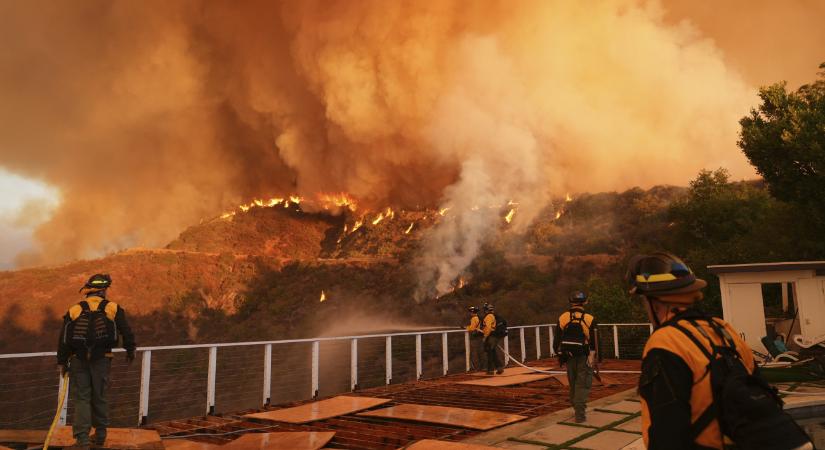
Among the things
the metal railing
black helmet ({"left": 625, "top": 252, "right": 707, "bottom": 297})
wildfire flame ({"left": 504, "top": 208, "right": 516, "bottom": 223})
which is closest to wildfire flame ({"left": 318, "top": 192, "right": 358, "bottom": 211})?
wildfire flame ({"left": 504, "top": 208, "right": 516, "bottom": 223})

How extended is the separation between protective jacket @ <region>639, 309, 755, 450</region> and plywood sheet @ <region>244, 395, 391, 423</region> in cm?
587

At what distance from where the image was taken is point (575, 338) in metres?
6.72

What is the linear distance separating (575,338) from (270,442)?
4.13 metres

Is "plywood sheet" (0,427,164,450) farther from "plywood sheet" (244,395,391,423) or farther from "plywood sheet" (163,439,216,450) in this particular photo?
"plywood sheet" (244,395,391,423)

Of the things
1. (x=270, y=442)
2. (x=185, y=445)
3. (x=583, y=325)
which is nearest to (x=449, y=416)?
(x=583, y=325)

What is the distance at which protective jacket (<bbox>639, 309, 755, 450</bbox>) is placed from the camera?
159 cm

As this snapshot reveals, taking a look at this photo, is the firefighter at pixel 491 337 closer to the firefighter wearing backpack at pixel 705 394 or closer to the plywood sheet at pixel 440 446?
the plywood sheet at pixel 440 446

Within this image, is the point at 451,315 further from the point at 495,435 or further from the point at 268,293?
the point at 495,435

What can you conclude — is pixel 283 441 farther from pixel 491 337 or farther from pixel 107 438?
pixel 491 337

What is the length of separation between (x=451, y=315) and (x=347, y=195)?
176 feet

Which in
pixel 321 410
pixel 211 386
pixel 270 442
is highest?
pixel 211 386

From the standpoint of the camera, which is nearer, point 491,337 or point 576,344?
point 576,344

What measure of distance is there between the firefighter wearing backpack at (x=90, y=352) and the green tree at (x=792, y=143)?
22.3 m

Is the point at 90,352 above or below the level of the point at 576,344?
above
